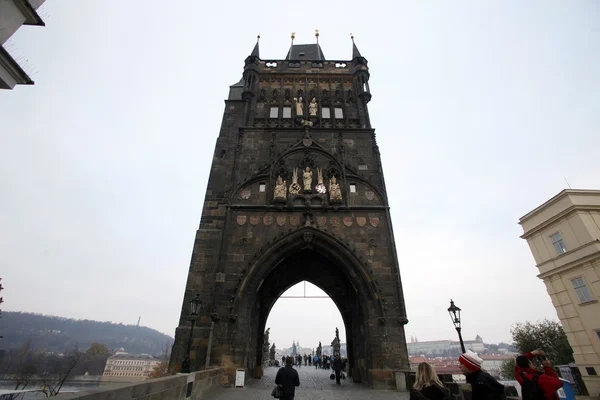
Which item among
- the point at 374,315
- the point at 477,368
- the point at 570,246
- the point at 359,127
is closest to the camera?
the point at 477,368

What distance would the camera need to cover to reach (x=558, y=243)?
623 inches

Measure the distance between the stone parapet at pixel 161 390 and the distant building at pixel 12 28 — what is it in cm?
611

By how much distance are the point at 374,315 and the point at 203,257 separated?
7.53 metres

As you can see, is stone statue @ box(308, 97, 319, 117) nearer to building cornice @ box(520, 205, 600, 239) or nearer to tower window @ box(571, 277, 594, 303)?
building cornice @ box(520, 205, 600, 239)

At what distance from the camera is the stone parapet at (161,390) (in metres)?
3.10

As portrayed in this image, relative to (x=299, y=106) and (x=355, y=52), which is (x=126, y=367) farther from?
(x=355, y=52)

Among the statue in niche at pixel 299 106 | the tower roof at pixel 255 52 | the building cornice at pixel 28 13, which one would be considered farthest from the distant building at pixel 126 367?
the building cornice at pixel 28 13

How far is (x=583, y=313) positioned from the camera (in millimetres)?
13758

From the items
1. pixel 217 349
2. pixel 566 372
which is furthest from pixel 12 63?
pixel 566 372

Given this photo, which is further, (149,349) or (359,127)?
(149,349)

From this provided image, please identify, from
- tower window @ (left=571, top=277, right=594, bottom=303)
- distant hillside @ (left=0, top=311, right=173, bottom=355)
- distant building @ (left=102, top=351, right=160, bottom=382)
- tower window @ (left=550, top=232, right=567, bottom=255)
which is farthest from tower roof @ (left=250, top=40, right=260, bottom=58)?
distant hillside @ (left=0, top=311, right=173, bottom=355)

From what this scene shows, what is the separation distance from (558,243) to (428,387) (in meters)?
18.2

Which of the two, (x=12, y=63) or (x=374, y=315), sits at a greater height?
(x=12, y=63)

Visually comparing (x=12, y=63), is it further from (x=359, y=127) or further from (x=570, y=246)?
(x=570, y=246)
